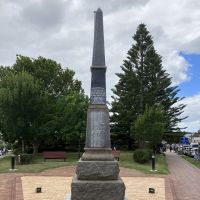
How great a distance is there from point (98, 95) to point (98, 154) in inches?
80.2

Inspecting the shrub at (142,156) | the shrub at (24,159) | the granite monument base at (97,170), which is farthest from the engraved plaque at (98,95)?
the shrub at (142,156)

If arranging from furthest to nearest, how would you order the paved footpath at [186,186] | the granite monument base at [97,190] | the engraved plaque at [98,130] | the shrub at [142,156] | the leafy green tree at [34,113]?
the leafy green tree at [34,113] < the shrub at [142,156] < the paved footpath at [186,186] < the engraved plaque at [98,130] < the granite monument base at [97,190]

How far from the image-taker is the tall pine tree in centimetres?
5306

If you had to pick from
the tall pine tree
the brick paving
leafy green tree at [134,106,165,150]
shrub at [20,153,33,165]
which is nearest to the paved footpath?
the brick paving

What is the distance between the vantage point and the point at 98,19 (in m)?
16.3

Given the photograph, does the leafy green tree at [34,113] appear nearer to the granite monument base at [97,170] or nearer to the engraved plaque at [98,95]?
the engraved plaque at [98,95]

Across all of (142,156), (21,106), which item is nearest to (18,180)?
(142,156)

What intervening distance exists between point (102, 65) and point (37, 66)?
35.8 m

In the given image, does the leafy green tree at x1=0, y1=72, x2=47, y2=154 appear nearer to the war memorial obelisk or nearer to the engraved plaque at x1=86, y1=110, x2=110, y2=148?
the war memorial obelisk

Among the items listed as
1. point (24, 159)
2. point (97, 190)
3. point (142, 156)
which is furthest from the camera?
point (142, 156)

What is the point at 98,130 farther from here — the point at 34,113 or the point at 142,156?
the point at 34,113

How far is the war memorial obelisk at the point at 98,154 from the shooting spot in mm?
14359

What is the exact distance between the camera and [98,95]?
15781 mm

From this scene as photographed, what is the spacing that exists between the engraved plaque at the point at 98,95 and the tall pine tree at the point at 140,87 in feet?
120
